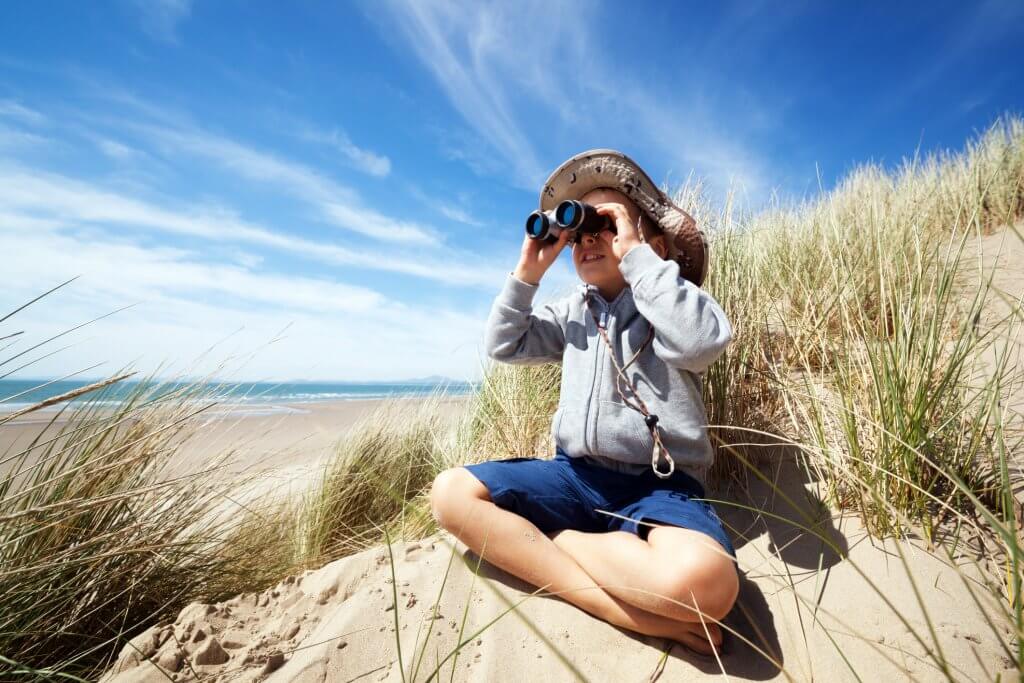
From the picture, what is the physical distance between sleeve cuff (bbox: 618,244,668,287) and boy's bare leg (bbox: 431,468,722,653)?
0.92 metres

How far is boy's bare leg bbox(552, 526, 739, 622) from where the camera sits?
130cm

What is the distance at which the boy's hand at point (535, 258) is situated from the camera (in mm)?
2033

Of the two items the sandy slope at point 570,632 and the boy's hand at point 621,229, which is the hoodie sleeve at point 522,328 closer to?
the boy's hand at point 621,229

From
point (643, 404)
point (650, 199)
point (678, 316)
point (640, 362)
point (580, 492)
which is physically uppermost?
point (650, 199)

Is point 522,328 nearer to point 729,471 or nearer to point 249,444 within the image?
point 729,471

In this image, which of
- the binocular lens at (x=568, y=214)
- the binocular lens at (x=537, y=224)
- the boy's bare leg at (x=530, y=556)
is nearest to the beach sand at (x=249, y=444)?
the boy's bare leg at (x=530, y=556)

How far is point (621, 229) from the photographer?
1.80 m

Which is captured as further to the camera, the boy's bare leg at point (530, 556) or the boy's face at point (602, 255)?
the boy's face at point (602, 255)

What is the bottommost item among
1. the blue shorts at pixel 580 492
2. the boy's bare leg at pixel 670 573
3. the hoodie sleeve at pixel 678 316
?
the boy's bare leg at pixel 670 573

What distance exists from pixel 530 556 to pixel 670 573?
437 millimetres

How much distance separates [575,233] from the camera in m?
1.89

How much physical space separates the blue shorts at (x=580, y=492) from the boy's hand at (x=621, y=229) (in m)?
0.82

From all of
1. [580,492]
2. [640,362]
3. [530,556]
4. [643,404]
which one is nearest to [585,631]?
[530,556]

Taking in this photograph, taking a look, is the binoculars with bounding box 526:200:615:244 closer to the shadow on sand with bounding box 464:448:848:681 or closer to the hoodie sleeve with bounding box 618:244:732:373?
the hoodie sleeve with bounding box 618:244:732:373
